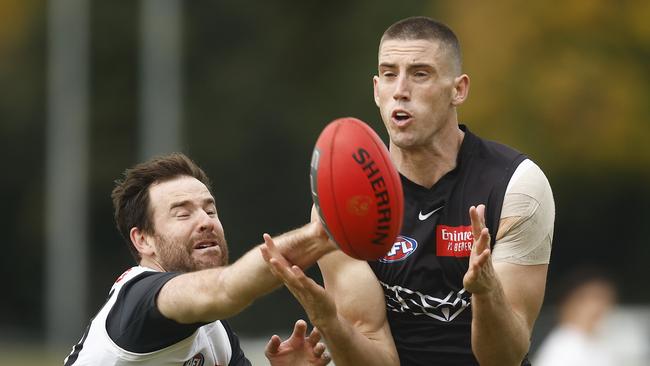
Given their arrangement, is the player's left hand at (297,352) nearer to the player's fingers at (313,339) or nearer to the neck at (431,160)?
the player's fingers at (313,339)

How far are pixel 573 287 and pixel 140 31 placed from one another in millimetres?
19949

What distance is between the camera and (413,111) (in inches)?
270

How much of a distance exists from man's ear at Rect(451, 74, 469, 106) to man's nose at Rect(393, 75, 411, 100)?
1.00 ft

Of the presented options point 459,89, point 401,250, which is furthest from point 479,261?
point 459,89

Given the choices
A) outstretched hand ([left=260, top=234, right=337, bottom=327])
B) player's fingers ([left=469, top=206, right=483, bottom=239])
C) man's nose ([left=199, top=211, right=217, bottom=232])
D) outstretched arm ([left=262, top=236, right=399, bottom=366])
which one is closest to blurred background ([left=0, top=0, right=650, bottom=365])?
outstretched arm ([left=262, top=236, right=399, bottom=366])

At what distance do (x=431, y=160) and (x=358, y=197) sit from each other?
150 centimetres

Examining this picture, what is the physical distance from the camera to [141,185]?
7.15m

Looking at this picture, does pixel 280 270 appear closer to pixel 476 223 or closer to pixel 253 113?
pixel 476 223

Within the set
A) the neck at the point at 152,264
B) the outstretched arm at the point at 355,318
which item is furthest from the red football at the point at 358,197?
the neck at the point at 152,264

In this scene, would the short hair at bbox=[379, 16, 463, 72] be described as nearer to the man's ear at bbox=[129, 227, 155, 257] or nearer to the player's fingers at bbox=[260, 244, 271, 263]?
the man's ear at bbox=[129, 227, 155, 257]

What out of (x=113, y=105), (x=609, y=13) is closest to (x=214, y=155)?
(x=113, y=105)

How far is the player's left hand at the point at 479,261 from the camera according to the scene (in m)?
6.00

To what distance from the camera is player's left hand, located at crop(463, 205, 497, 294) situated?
600 centimetres

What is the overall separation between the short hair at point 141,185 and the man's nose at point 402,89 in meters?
1.21
